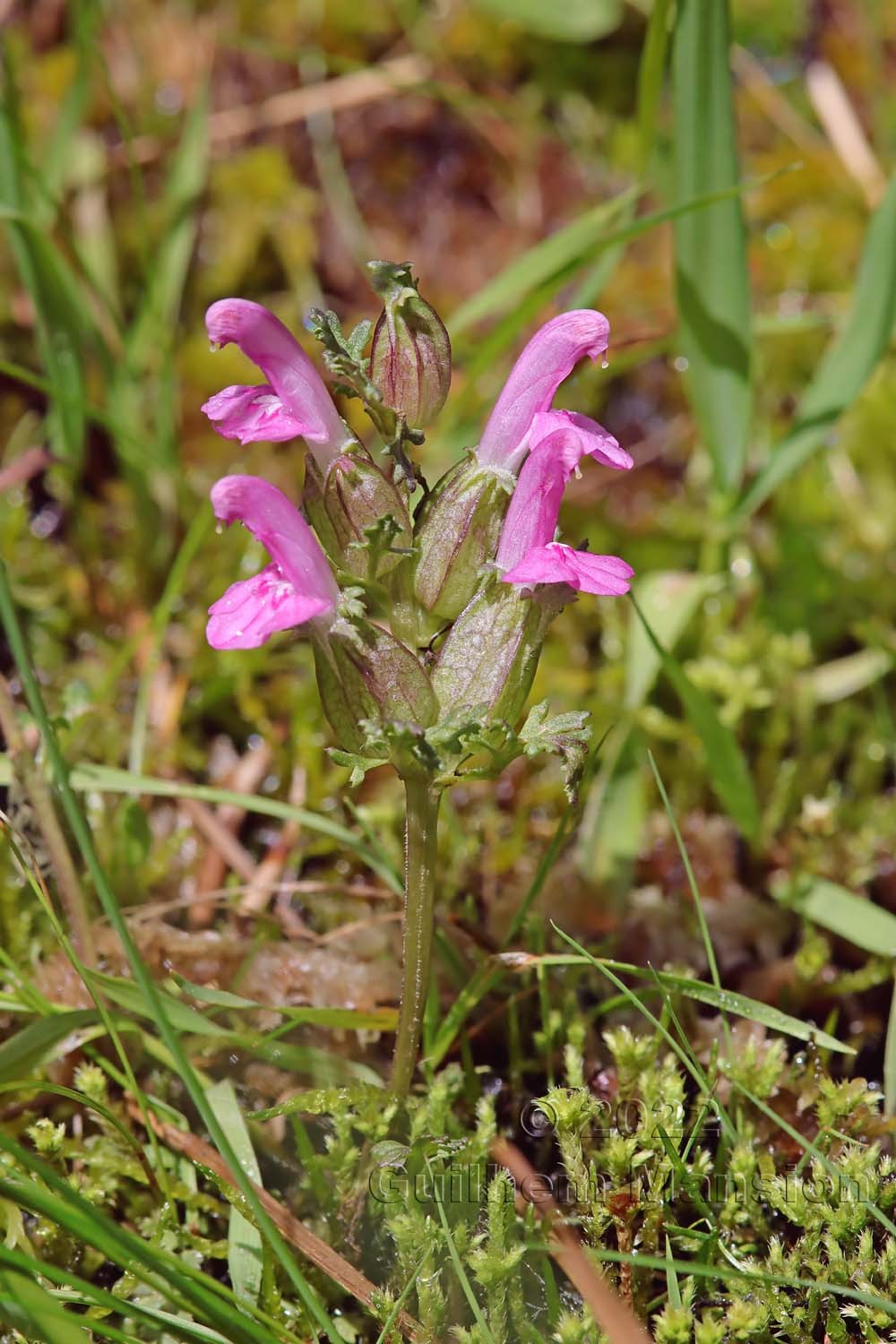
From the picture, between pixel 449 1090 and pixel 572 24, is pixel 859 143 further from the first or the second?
pixel 449 1090

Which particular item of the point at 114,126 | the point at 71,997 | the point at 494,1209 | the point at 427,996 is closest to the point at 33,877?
the point at 71,997

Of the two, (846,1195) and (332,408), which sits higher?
(332,408)

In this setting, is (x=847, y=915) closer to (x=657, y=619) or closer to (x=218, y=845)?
(x=657, y=619)

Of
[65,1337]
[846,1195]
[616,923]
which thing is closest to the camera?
[65,1337]

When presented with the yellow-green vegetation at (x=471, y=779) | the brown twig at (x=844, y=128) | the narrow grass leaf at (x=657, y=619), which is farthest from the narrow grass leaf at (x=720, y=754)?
the brown twig at (x=844, y=128)

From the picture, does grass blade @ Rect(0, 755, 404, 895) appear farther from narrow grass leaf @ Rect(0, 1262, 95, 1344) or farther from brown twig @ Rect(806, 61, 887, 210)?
brown twig @ Rect(806, 61, 887, 210)

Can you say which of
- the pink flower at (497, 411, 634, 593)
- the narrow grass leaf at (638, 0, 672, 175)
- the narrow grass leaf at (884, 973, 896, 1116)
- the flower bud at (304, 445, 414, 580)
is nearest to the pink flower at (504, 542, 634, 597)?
the pink flower at (497, 411, 634, 593)

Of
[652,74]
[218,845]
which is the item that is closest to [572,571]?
[218,845]

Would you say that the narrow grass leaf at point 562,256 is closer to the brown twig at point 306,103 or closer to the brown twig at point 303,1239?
the brown twig at point 306,103
